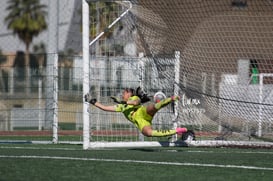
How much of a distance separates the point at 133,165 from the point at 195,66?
16.9 ft

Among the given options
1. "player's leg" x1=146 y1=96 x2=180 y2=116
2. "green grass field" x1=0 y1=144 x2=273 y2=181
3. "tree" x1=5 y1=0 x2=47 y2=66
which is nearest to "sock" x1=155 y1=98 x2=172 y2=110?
"player's leg" x1=146 y1=96 x2=180 y2=116

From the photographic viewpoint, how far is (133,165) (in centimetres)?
1089

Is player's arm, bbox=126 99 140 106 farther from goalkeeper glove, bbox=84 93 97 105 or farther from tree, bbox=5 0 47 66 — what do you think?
tree, bbox=5 0 47 66

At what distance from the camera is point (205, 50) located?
15398 millimetres

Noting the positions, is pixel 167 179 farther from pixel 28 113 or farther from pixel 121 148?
pixel 28 113

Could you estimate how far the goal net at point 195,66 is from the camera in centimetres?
1488

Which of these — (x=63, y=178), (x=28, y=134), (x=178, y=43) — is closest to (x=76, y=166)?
(x=63, y=178)

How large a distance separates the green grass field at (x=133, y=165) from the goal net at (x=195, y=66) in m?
2.21

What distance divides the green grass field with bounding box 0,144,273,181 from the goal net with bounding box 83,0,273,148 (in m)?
2.21

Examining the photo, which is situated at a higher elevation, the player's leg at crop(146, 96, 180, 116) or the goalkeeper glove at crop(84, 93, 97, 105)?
the goalkeeper glove at crop(84, 93, 97, 105)

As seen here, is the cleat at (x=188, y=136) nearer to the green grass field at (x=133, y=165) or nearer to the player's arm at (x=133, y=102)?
the player's arm at (x=133, y=102)

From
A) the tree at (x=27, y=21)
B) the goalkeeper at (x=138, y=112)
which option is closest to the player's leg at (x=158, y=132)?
the goalkeeper at (x=138, y=112)

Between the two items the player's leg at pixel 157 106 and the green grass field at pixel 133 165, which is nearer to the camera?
the green grass field at pixel 133 165

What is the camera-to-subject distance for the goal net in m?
14.9
